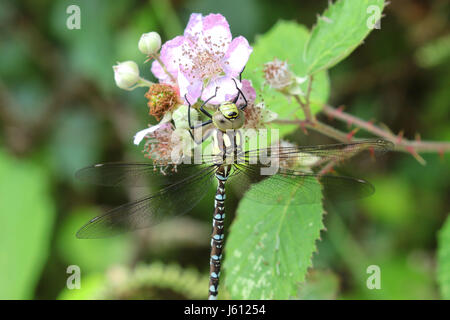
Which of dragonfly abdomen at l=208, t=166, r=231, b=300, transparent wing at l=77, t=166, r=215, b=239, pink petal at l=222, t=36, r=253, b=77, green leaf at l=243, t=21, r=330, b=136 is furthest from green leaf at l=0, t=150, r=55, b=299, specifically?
pink petal at l=222, t=36, r=253, b=77

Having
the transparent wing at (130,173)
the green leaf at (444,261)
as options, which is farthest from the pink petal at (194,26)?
the green leaf at (444,261)

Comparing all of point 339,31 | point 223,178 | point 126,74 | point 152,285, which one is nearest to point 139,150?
point 152,285

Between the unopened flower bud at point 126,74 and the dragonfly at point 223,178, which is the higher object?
the unopened flower bud at point 126,74

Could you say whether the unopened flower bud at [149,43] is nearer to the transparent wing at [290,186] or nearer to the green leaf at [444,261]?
the transparent wing at [290,186]

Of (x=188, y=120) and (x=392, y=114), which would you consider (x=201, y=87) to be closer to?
(x=188, y=120)

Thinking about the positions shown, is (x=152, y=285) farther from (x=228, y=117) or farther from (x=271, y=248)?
(x=228, y=117)

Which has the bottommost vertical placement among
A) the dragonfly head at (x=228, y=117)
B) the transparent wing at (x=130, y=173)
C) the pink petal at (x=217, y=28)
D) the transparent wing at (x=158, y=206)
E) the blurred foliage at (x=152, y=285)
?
the blurred foliage at (x=152, y=285)

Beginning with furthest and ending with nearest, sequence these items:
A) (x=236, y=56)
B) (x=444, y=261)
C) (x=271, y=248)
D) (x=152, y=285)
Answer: (x=152, y=285) < (x=444, y=261) < (x=271, y=248) < (x=236, y=56)
